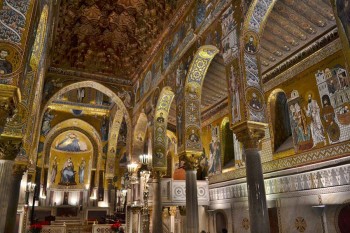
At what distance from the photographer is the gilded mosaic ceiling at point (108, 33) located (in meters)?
13.0

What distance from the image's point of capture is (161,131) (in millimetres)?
12953

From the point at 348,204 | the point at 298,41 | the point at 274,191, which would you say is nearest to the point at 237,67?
the point at 298,41

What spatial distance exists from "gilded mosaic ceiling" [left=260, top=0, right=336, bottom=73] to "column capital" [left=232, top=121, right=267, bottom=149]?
4.60 m

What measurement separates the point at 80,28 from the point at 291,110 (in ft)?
33.7

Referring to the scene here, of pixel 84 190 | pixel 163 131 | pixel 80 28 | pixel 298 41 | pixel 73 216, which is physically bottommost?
pixel 73 216

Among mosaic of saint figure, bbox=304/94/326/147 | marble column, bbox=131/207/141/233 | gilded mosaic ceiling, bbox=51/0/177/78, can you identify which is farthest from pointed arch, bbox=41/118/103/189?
mosaic of saint figure, bbox=304/94/326/147

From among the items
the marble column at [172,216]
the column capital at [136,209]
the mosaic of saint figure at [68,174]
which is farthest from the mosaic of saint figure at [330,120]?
the mosaic of saint figure at [68,174]

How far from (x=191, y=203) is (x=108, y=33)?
31.6 ft

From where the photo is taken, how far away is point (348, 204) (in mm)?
8766

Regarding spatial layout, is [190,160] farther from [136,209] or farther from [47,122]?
[47,122]

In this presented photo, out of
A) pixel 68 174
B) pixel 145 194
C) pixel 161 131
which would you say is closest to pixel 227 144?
pixel 161 131

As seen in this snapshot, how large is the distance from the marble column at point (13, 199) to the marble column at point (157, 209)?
16.0 ft

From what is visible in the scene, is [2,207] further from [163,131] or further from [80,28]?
[80,28]

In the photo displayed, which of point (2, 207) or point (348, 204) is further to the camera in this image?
point (348, 204)
